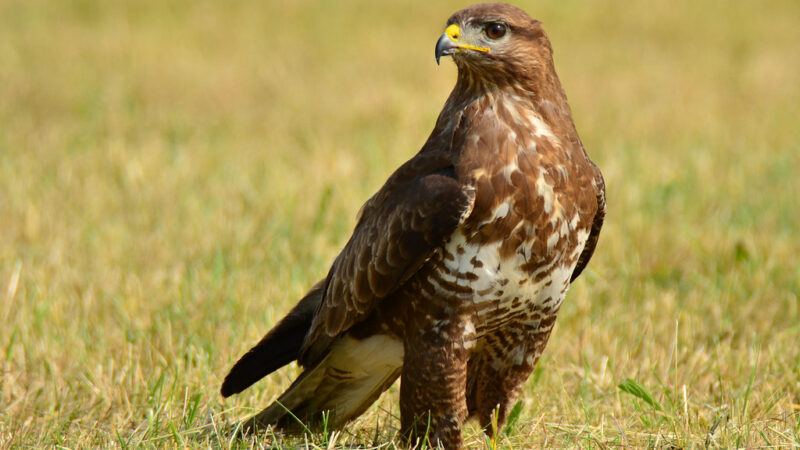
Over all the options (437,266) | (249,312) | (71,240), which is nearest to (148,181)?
(71,240)

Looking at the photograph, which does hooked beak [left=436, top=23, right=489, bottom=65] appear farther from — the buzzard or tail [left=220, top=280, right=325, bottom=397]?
tail [left=220, top=280, right=325, bottom=397]

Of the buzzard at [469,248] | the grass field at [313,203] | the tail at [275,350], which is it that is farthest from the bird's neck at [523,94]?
the grass field at [313,203]

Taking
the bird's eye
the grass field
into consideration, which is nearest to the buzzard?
the bird's eye

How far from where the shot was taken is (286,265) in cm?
620

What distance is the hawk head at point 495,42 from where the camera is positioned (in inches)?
152

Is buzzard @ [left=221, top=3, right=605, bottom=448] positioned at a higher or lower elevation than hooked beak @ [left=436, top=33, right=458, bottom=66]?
lower

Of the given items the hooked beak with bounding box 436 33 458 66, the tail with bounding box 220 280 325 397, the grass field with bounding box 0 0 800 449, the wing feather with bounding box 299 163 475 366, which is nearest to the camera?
the wing feather with bounding box 299 163 475 366

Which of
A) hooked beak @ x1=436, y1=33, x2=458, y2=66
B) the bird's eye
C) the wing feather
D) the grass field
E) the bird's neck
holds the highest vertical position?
the bird's eye

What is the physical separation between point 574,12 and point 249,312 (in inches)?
384

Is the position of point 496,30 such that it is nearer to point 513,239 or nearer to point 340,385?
point 513,239

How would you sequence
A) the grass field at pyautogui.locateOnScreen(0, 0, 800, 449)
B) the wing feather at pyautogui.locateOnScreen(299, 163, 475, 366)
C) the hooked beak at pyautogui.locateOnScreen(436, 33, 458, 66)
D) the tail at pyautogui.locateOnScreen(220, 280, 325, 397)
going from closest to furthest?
the wing feather at pyautogui.locateOnScreen(299, 163, 475, 366), the hooked beak at pyautogui.locateOnScreen(436, 33, 458, 66), the tail at pyautogui.locateOnScreen(220, 280, 325, 397), the grass field at pyautogui.locateOnScreen(0, 0, 800, 449)

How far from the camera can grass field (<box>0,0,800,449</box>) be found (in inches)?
177

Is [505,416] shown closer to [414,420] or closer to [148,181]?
[414,420]

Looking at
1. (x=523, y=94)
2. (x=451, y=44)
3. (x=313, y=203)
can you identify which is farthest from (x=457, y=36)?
Answer: (x=313, y=203)
